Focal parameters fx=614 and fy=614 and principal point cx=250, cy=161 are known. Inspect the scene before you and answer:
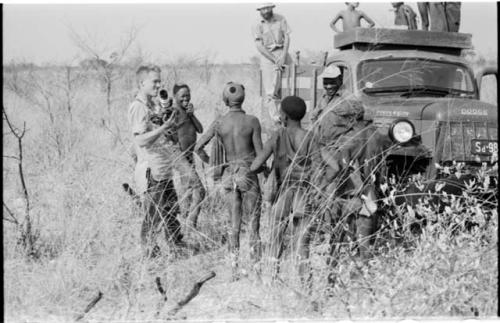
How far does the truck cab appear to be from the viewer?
5277 millimetres

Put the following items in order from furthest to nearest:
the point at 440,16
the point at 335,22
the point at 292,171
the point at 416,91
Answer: the point at 335,22, the point at 440,16, the point at 416,91, the point at 292,171

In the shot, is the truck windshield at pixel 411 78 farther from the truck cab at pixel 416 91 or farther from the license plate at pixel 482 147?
the license plate at pixel 482 147

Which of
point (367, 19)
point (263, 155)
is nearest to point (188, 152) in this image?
point (263, 155)

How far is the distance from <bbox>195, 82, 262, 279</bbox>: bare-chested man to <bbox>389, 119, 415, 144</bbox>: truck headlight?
120 centimetres

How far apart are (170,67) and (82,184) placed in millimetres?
7742

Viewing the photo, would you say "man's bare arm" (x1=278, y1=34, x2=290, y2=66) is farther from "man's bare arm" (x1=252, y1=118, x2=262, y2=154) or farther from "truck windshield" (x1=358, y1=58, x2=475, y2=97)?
"man's bare arm" (x1=252, y1=118, x2=262, y2=154)

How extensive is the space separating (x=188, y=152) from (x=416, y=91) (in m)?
2.30

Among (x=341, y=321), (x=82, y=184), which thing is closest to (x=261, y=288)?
(x=341, y=321)

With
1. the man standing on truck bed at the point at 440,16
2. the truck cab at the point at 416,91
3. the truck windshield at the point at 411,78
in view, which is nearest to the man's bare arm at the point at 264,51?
the truck cab at the point at 416,91

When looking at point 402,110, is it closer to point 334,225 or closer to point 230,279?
point 334,225

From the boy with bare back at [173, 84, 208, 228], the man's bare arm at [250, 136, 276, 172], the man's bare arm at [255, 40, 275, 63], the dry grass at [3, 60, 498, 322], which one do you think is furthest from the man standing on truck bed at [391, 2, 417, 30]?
the man's bare arm at [250, 136, 276, 172]

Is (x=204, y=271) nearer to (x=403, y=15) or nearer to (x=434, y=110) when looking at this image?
(x=434, y=110)

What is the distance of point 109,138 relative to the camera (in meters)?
9.19

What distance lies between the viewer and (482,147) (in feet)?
17.3
